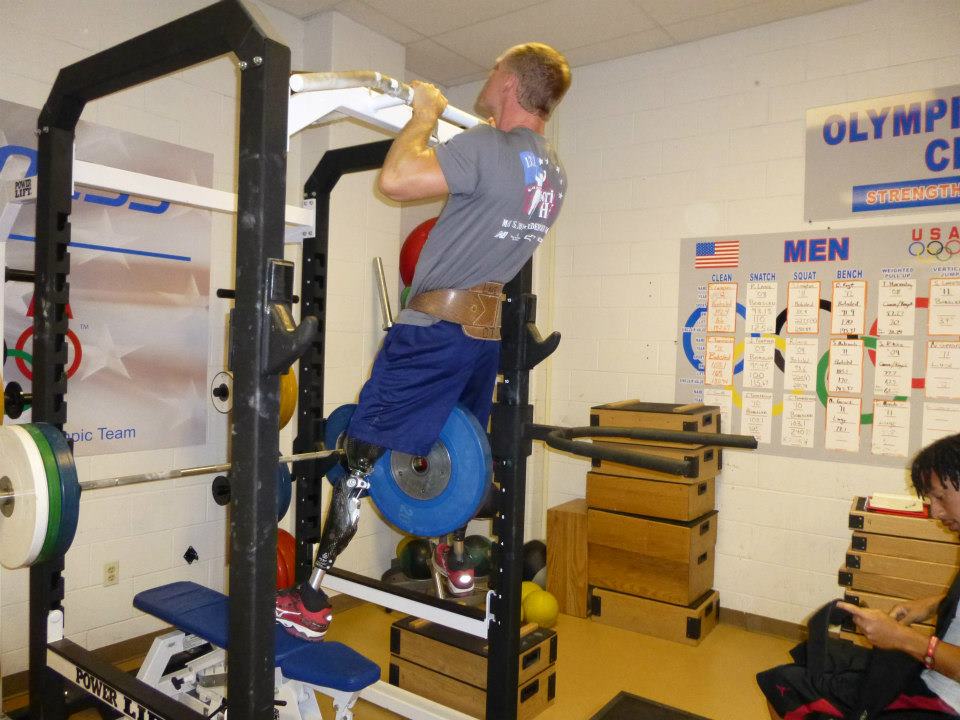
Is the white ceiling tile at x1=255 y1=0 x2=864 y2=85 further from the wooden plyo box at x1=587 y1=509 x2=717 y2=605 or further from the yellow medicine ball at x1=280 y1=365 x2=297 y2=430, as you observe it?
the wooden plyo box at x1=587 y1=509 x2=717 y2=605

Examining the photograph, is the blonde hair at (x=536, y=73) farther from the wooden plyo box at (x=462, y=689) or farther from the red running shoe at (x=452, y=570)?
the wooden plyo box at (x=462, y=689)

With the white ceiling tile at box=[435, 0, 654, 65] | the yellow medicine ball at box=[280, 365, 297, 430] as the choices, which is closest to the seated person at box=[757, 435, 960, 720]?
the yellow medicine ball at box=[280, 365, 297, 430]

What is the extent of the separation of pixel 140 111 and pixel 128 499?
1.69 metres

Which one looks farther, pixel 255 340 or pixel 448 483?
pixel 448 483

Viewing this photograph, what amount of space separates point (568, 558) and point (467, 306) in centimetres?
232

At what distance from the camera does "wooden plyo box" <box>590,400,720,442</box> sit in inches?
143

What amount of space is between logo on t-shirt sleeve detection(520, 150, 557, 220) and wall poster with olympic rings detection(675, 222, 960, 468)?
84.2 inches

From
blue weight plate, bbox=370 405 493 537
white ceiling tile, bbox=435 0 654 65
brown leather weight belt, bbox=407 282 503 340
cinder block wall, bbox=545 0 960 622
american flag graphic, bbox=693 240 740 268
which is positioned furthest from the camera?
american flag graphic, bbox=693 240 740 268

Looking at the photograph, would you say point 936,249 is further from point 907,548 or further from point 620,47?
point 620,47

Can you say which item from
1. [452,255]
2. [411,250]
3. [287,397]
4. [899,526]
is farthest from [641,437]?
[411,250]

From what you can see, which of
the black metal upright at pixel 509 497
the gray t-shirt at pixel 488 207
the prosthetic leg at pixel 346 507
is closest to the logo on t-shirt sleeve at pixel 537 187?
the gray t-shirt at pixel 488 207

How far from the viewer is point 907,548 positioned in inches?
120

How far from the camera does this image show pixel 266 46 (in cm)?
143

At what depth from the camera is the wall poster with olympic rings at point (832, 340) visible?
3379 mm
